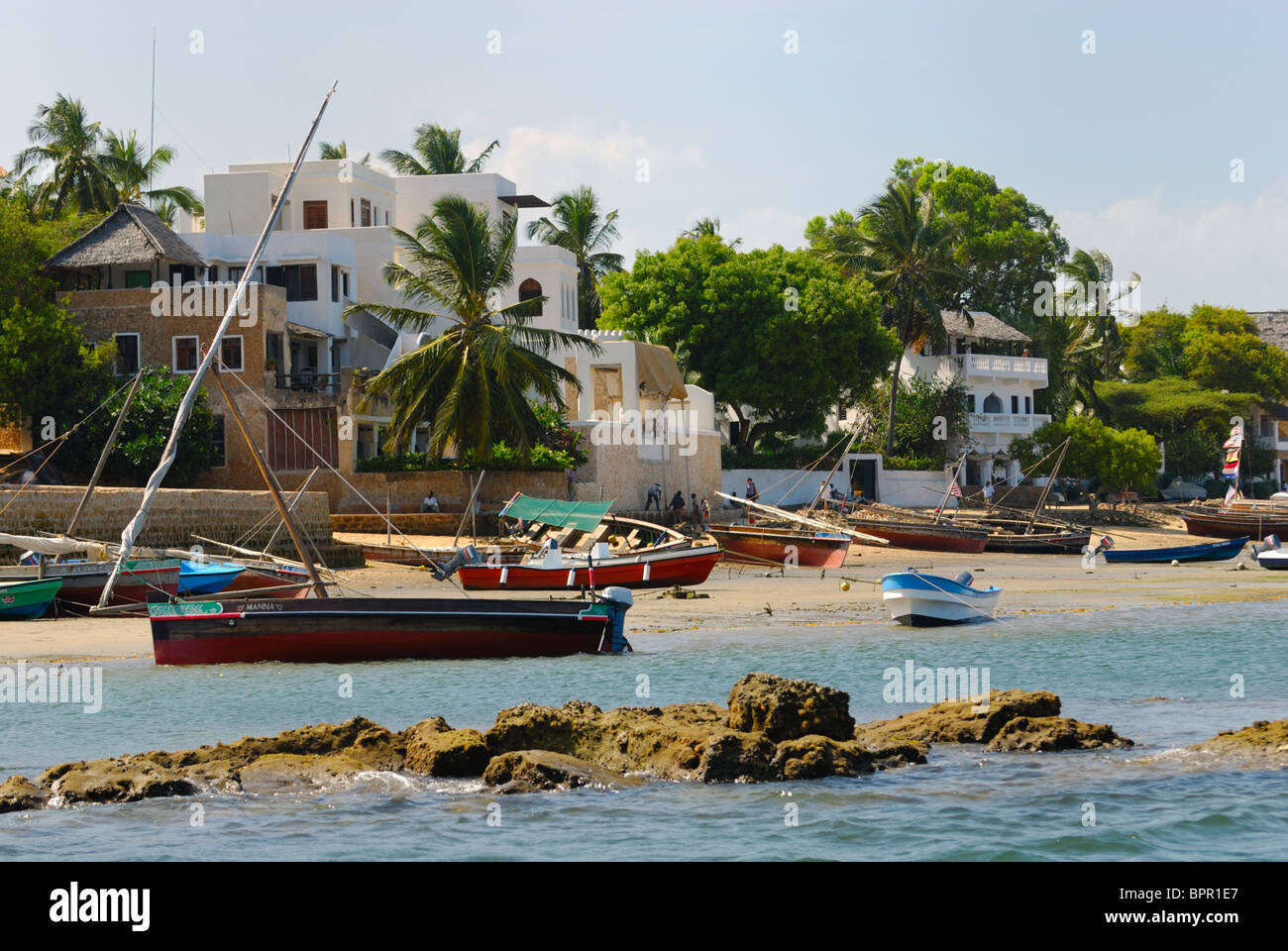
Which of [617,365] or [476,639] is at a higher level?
[617,365]

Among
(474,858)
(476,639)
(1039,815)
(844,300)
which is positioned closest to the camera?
(474,858)

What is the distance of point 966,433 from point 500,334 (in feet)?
99.4

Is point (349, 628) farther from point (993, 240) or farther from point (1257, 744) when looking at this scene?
point (993, 240)

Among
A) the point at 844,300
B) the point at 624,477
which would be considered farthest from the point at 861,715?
the point at 844,300

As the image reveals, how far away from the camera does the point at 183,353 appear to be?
45625 mm

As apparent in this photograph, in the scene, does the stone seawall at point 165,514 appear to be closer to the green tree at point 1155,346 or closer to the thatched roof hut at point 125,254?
the thatched roof hut at point 125,254

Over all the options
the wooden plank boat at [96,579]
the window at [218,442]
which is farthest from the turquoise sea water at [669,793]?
the window at [218,442]

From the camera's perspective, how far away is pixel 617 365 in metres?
50.8

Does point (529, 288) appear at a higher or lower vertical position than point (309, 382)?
higher

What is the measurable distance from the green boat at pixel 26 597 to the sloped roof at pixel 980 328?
49.7 metres

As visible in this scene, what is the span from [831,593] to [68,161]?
37.2 m

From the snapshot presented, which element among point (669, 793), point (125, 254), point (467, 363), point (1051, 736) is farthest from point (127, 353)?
point (1051, 736)

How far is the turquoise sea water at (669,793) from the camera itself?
11.3m
